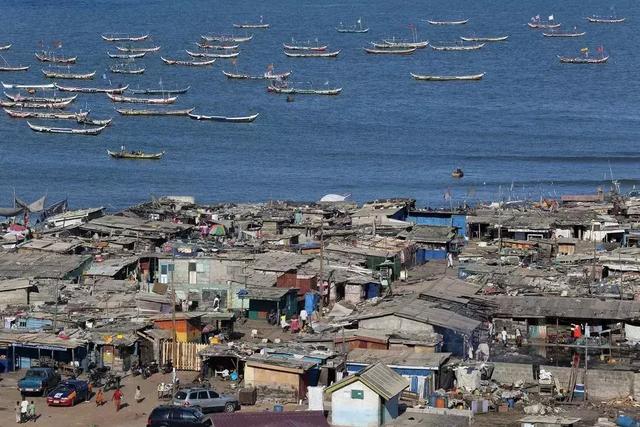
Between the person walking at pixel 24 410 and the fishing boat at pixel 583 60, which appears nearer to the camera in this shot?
the person walking at pixel 24 410

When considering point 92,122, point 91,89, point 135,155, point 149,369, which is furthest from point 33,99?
point 149,369

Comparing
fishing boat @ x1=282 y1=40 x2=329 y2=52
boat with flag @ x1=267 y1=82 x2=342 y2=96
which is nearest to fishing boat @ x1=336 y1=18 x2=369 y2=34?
fishing boat @ x1=282 y1=40 x2=329 y2=52

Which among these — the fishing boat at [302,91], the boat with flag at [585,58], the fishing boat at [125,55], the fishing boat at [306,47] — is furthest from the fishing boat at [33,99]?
the boat with flag at [585,58]

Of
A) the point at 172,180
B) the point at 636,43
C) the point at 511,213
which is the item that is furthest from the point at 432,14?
the point at 511,213

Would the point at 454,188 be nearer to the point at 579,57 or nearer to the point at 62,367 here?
the point at 62,367

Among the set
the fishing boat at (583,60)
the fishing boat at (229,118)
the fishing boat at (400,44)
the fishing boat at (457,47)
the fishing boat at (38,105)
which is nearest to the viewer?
the fishing boat at (229,118)

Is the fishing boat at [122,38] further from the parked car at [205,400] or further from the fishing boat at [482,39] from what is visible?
the parked car at [205,400]

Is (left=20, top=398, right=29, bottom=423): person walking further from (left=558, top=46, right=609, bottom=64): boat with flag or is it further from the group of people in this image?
(left=558, top=46, right=609, bottom=64): boat with flag
